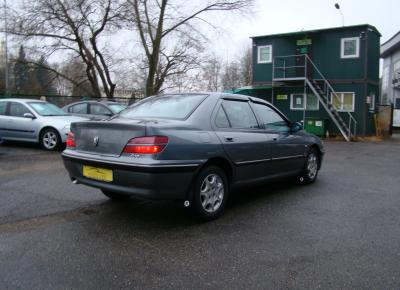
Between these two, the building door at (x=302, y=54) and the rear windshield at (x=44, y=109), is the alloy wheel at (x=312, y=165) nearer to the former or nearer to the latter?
the rear windshield at (x=44, y=109)

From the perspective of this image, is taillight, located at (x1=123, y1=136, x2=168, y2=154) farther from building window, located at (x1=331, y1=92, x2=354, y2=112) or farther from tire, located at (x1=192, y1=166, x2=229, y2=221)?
building window, located at (x1=331, y1=92, x2=354, y2=112)

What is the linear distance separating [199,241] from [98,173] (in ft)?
4.40

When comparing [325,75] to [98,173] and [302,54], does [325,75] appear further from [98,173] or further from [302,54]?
[98,173]

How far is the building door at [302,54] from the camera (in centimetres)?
2098

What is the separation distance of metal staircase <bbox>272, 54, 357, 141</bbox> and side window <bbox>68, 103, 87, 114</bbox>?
36.1 ft

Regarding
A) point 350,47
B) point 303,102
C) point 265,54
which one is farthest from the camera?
point 265,54

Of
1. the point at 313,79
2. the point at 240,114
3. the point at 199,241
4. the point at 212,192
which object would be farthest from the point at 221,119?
the point at 313,79

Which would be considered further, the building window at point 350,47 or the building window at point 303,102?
the building window at point 303,102

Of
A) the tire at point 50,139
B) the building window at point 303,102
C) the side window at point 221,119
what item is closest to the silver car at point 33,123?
the tire at point 50,139

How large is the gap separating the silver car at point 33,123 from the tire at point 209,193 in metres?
7.12

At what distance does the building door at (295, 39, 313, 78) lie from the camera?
20984 mm

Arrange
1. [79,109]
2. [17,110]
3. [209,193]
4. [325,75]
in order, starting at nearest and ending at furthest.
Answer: [209,193], [17,110], [79,109], [325,75]

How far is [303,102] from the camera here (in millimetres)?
21109

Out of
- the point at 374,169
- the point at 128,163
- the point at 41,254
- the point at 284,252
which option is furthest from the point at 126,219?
the point at 374,169
